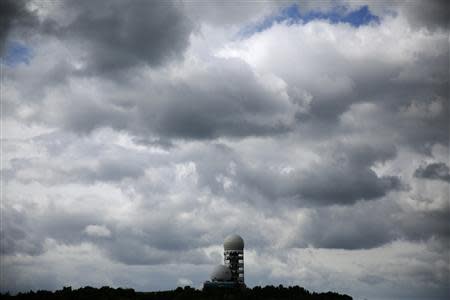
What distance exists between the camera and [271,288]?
378 ft

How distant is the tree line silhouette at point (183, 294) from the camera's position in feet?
318

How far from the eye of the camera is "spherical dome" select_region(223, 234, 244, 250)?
381 ft

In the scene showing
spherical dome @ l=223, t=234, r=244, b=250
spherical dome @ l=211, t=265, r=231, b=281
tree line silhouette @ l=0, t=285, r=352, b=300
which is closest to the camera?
tree line silhouette @ l=0, t=285, r=352, b=300

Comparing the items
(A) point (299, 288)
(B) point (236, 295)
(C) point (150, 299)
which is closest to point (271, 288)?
(A) point (299, 288)

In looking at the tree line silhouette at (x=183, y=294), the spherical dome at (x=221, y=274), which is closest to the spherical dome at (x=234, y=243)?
the spherical dome at (x=221, y=274)

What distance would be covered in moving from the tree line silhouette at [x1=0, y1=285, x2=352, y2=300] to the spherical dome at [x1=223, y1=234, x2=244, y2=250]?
31.6 feet

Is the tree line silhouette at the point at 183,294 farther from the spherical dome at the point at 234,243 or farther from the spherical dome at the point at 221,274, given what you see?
the spherical dome at the point at 234,243

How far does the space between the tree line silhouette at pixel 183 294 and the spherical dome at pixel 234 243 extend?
9636 millimetres

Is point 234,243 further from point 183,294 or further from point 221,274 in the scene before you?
point 183,294

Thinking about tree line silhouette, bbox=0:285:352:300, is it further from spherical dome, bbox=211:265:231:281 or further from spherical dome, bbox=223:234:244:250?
spherical dome, bbox=223:234:244:250

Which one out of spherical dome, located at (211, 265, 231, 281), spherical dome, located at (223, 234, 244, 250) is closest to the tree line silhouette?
spherical dome, located at (211, 265, 231, 281)

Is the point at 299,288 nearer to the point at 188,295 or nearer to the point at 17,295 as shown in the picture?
the point at 188,295

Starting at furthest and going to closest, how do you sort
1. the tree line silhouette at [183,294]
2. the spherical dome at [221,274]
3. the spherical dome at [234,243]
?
the spherical dome at [234,243]
the spherical dome at [221,274]
the tree line silhouette at [183,294]

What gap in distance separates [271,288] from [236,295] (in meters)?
16.7
